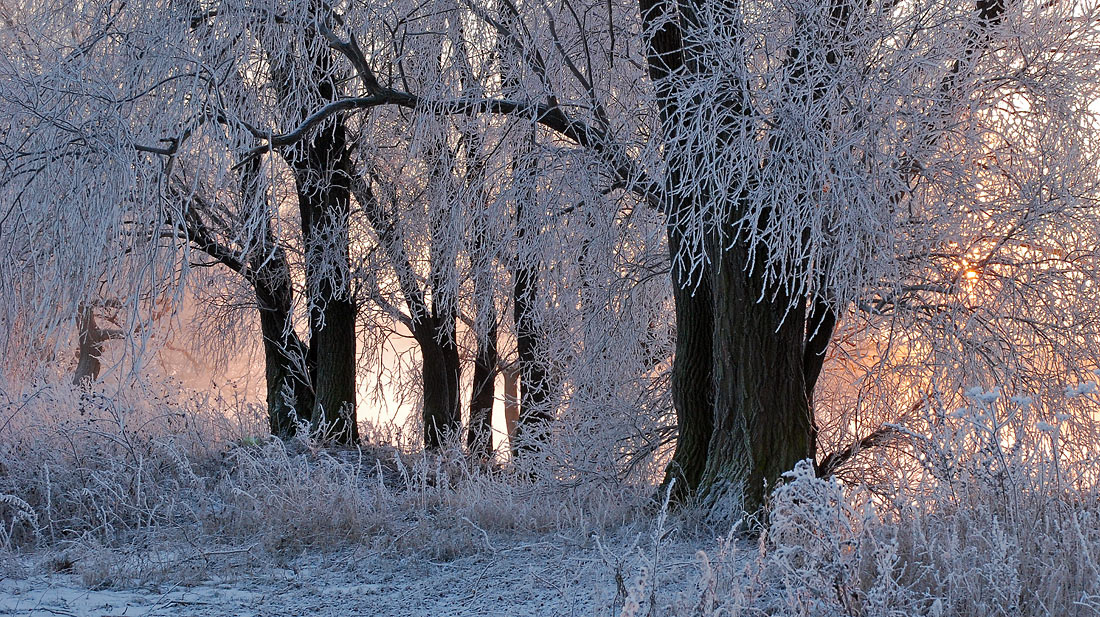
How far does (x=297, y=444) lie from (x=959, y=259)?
6.28 meters

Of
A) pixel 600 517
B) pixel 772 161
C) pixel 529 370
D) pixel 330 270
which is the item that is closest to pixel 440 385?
pixel 529 370

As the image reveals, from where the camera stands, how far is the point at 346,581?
5.20m

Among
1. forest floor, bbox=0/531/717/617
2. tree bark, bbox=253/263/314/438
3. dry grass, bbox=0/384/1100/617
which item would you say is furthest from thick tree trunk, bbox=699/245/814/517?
tree bark, bbox=253/263/314/438

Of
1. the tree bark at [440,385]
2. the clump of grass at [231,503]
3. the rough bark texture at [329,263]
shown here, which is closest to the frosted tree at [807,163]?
the clump of grass at [231,503]

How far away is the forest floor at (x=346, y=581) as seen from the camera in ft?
15.0

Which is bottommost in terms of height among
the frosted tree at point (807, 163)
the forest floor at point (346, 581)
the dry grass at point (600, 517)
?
the forest floor at point (346, 581)

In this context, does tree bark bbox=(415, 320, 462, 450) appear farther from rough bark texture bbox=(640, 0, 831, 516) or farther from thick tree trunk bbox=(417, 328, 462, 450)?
rough bark texture bbox=(640, 0, 831, 516)

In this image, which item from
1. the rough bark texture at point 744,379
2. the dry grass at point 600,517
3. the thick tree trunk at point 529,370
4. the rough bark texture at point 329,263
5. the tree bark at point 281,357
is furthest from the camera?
the tree bark at point 281,357

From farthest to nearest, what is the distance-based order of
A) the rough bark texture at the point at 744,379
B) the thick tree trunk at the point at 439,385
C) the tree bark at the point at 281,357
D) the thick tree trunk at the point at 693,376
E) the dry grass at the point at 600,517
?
1. the thick tree trunk at the point at 439,385
2. the tree bark at the point at 281,357
3. the thick tree trunk at the point at 693,376
4. the rough bark texture at the point at 744,379
5. the dry grass at the point at 600,517

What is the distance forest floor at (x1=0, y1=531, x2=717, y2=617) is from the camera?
4562mm

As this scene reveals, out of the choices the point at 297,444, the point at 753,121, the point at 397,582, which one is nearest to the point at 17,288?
the point at 397,582

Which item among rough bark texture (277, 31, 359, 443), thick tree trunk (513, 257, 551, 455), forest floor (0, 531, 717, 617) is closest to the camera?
forest floor (0, 531, 717, 617)

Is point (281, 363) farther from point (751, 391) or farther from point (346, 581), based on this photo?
point (751, 391)

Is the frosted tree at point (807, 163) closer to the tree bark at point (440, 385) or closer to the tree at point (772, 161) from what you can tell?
the tree at point (772, 161)
